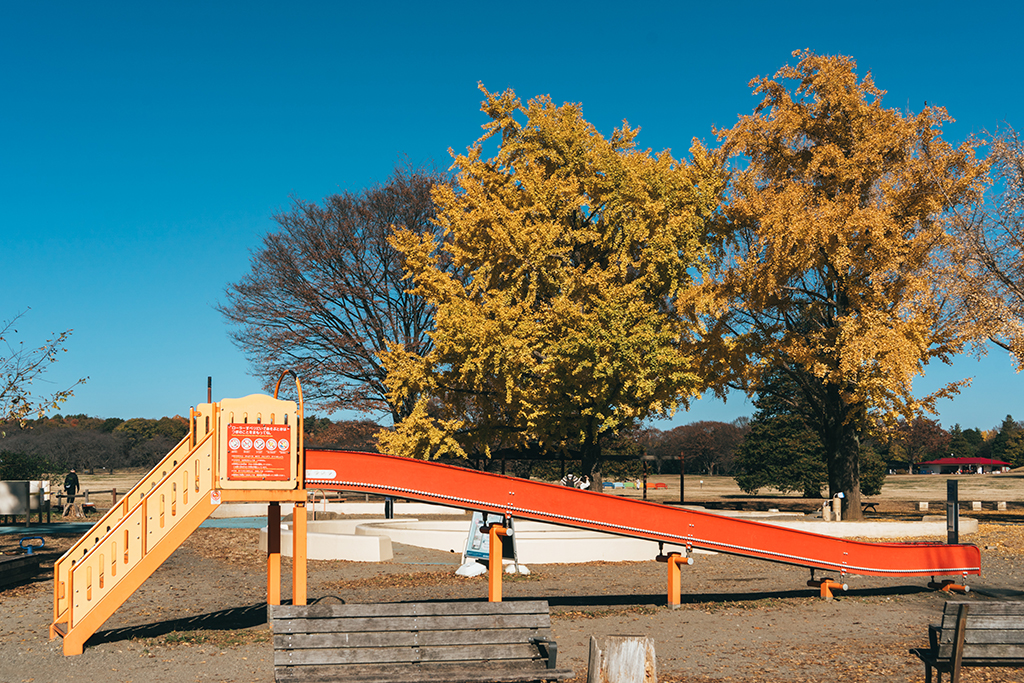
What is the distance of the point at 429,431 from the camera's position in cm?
2655

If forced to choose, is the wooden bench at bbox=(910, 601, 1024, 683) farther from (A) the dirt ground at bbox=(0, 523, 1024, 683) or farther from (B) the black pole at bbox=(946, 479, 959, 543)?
(B) the black pole at bbox=(946, 479, 959, 543)

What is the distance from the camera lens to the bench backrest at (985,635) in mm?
7789

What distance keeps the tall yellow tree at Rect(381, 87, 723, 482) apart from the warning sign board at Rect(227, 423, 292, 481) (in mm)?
13502

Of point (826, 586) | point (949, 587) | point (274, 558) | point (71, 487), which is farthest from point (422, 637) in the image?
point (71, 487)

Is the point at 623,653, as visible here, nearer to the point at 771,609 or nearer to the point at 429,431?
the point at 771,609

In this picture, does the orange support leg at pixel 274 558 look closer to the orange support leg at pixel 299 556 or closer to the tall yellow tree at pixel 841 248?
the orange support leg at pixel 299 556

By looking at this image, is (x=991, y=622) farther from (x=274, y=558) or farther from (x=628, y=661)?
(x=274, y=558)

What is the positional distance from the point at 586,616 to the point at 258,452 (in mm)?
5335

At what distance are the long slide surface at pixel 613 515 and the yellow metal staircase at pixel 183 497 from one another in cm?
82

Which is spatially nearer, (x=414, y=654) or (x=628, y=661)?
(x=628, y=661)

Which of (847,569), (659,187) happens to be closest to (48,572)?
(847,569)

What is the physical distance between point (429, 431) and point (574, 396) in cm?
471

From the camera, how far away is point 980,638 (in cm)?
781

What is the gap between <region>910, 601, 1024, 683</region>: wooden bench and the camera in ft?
25.5
